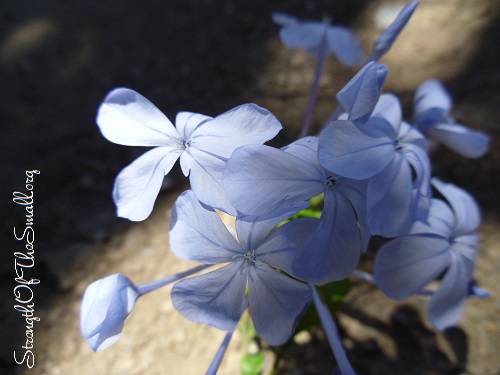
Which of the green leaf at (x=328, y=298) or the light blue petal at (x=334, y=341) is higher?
the light blue petal at (x=334, y=341)

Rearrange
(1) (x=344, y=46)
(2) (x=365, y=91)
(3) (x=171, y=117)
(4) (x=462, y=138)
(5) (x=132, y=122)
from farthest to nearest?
(3) (x=171, y=117) → (1) (x=344, y=46) → (4) (x=462, y=138) → (5) (x=132, y=122) → (2) (x=365, y=91)

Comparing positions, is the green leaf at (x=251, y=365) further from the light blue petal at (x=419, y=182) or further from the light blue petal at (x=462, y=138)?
the light blue petal at (x=462, y=138)

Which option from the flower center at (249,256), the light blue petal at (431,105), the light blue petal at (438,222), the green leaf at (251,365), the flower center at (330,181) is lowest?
the green leaf at (251,365)

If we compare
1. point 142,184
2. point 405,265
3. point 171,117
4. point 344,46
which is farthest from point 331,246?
point 171,117

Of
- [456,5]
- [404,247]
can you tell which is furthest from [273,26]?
[404,247]

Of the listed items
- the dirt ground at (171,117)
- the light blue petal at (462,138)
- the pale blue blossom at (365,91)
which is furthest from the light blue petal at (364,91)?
the dirt ground at (171,117)

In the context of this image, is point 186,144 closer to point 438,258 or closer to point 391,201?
point 391,201

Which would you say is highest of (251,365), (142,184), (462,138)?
(142,184)
